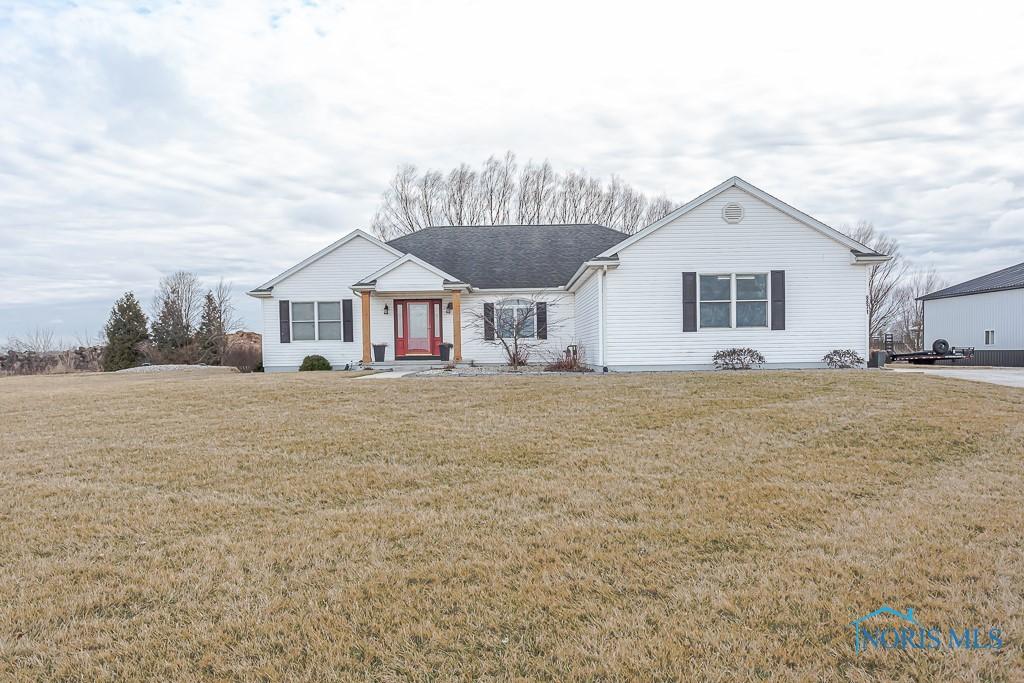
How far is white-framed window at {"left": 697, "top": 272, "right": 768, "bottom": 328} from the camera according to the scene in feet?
47.7

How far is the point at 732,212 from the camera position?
14328mm

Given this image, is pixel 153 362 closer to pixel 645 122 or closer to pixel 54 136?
pixel 54 136

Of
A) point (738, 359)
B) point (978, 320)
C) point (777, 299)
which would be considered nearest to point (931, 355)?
point (978, 320)

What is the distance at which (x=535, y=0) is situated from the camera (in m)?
10.5

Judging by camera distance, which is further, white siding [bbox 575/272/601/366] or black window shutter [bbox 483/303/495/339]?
black window shutter [bbox 483/303/495/339]

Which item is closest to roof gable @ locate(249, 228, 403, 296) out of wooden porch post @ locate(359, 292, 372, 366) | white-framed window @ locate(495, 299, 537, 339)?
wooden porch post @ locate(359, 292, 372, 366)

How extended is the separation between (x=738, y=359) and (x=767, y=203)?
4.03m

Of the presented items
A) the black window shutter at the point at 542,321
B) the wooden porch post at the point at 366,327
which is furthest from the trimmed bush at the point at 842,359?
the wooden porch post at the point at 366,327

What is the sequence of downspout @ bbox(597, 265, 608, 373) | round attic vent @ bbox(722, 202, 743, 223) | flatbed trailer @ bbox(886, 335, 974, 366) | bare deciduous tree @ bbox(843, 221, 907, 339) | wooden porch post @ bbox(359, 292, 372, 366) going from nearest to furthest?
round attic vent @ bbox(722, 202, 743, 223), downspout @ bbox(597, 265, 608, 373), wooden porch post @ bbox(359, 292, 372, 366), flatbed trailer @ bbox(886, 335, 974, 366), bare deciduous tree @ bbox(843, 221, 907, 339)

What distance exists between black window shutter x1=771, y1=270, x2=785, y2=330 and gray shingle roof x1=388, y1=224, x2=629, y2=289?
7.08 meters

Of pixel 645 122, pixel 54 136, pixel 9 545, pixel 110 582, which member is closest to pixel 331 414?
pixel 9 545

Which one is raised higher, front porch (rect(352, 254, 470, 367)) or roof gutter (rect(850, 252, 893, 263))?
roof gutter (rect(850, 252, 893, 263))

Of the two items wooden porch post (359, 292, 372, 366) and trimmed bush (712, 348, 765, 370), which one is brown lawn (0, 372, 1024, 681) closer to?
trimmed bush (712, 348, 765, 370)

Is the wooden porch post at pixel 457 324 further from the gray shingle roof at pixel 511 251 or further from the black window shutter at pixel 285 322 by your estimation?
the black window shutter at pixel 285 322
